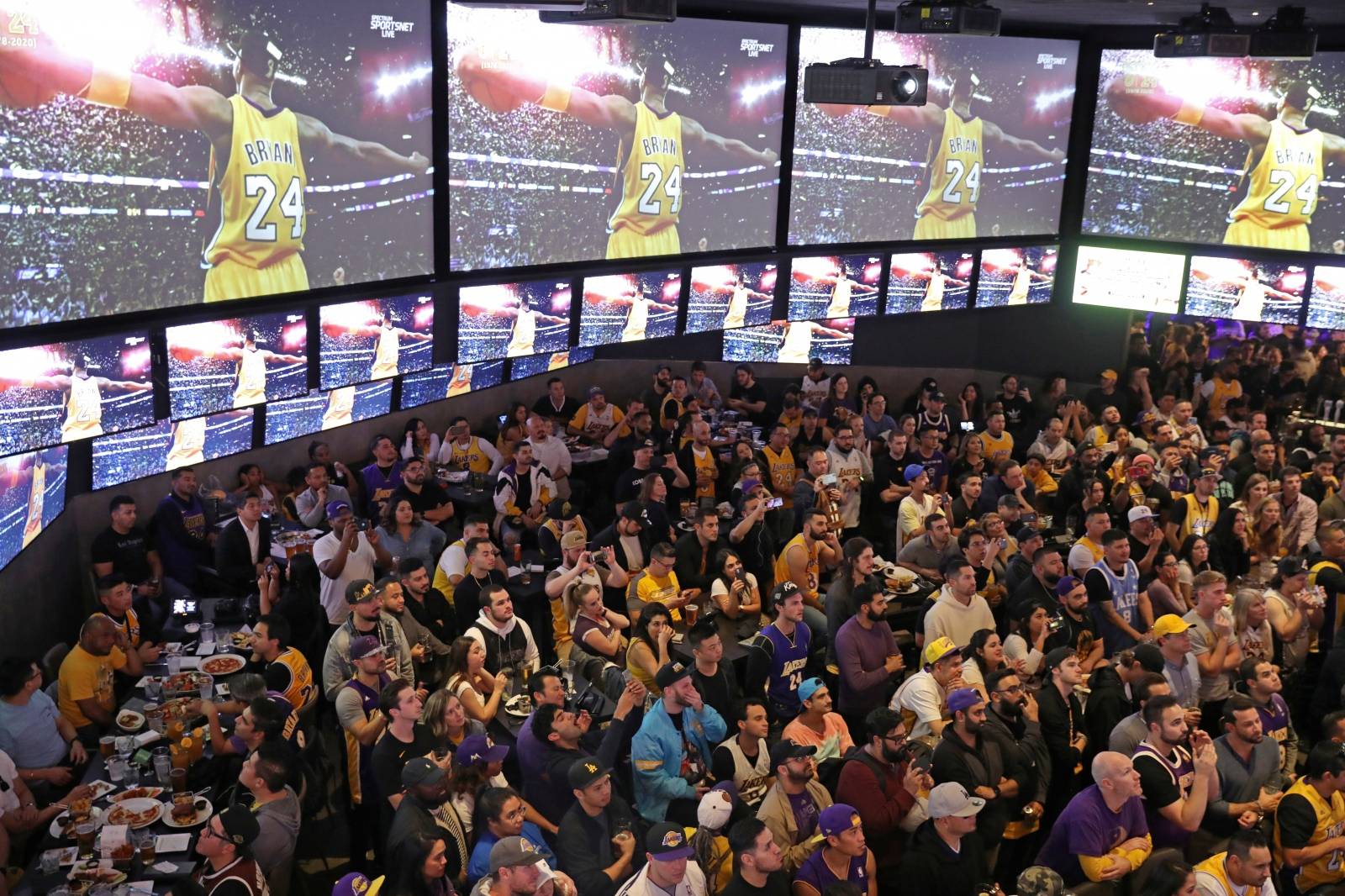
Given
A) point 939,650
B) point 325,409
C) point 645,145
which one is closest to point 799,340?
point 645,145

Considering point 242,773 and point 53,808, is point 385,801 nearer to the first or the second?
point 242,773

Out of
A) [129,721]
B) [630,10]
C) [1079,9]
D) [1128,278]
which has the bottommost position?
[129,721]

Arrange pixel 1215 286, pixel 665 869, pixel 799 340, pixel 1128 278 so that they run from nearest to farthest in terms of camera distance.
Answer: pixel 665 869, pixel 1215 286, pixel 1128 278, pixel 799 340

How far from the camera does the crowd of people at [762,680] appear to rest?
18.2 ft

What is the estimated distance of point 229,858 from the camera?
513cm

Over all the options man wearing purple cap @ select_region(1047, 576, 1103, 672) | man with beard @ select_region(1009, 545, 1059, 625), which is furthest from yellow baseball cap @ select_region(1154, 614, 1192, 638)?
man with beard @ select_region(1009, 545, 1059, 625)

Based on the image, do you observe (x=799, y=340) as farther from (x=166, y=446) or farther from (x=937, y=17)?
(x=166, y=446)

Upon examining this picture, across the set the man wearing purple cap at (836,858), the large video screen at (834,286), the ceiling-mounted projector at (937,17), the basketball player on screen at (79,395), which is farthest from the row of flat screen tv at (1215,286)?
the basketball player on screen at (79,395)

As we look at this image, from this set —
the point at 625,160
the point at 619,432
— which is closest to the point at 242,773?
the point at 625,160

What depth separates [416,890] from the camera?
5.24 metres

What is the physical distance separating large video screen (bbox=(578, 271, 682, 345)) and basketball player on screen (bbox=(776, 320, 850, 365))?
471 centimetres

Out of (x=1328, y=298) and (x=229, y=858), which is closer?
(x=229, y=858)

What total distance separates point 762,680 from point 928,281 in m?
6.56

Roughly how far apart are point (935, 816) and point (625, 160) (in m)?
6.54
